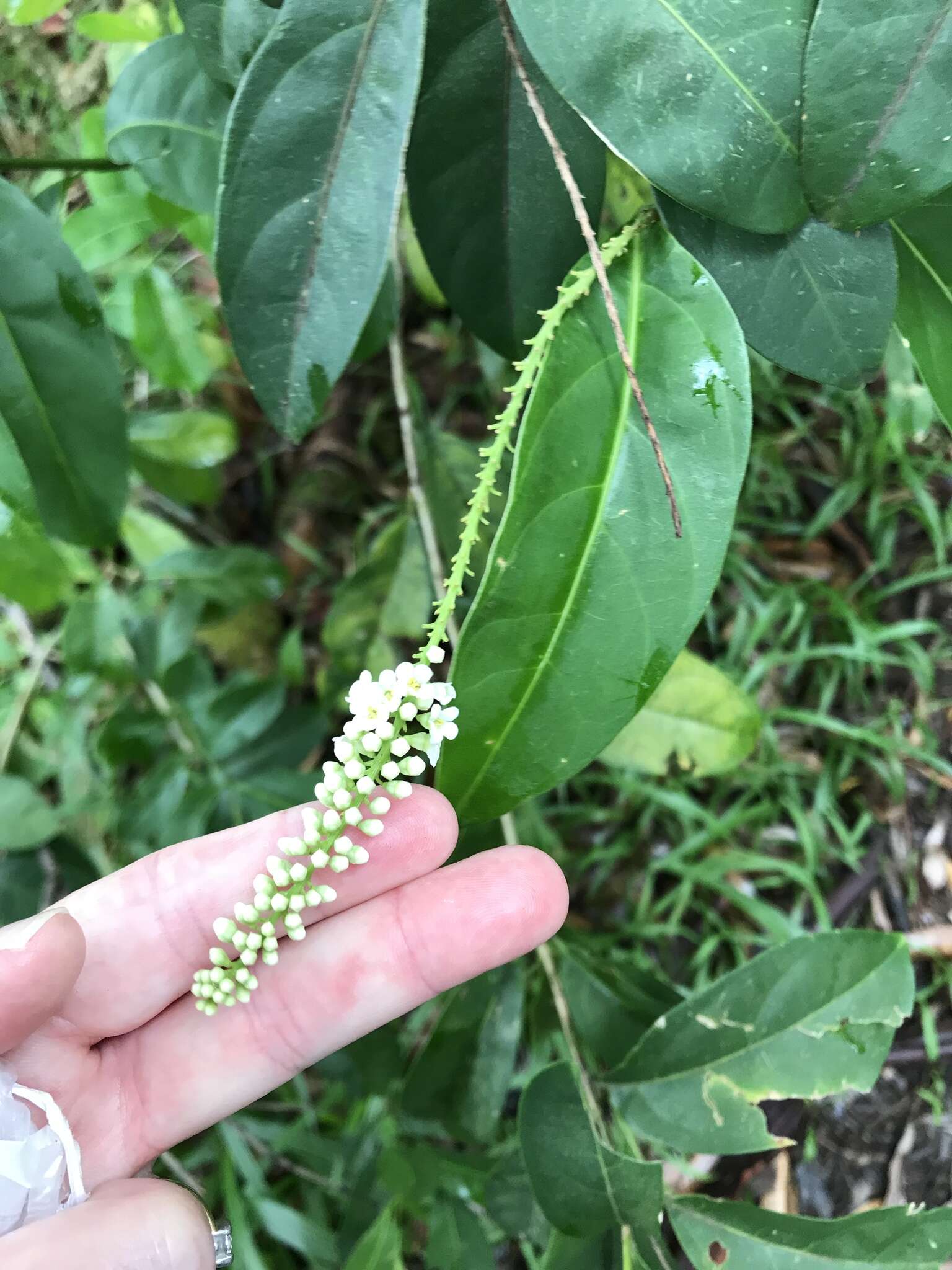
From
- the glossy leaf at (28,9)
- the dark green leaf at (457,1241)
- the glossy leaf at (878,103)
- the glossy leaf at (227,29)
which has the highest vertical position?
the glossy leaf at (28,9)

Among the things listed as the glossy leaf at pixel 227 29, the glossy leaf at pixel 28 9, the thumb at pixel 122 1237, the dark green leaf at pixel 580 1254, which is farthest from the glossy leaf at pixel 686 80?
the dark green leaf at pixel 580 1254

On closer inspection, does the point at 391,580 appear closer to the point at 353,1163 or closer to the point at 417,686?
the point at 417,686

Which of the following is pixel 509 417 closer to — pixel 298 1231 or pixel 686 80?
pixel 686 80

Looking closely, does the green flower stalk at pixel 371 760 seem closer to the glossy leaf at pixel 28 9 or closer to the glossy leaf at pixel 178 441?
the glossy leaf at pixel 28 9

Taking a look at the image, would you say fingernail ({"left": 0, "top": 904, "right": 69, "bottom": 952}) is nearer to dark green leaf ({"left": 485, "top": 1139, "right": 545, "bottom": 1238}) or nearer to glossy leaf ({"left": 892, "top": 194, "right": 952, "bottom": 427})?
dark green leaf ({"left": 485, "top": 1139, "right": 545, "bottom": 1238})

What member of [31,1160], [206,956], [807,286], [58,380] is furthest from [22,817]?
[807,286]

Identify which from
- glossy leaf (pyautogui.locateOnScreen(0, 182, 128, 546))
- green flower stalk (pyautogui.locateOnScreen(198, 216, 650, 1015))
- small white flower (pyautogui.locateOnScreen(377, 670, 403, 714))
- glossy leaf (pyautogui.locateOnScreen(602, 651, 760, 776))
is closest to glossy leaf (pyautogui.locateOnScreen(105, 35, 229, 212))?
glossy leaf (pyautogui.locateOnScreen(0, 182, 128, 546))

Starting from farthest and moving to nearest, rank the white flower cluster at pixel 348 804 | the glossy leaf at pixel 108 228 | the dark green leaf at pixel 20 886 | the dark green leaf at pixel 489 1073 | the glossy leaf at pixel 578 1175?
the dark green leaf at pixel 20 886 < the dark green leaf at pixel 489 1073 < the glossy leaf at pixel 108 228 < the glossy leaf at pixel 578 1175 < the white flower cluster at pixel 348 804
